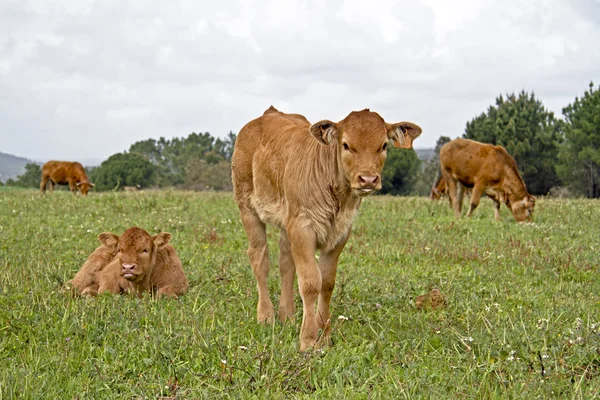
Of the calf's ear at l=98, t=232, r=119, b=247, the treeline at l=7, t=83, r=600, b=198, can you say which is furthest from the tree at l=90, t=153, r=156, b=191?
the calf's ear at l=98, t=232, r=119, b=247

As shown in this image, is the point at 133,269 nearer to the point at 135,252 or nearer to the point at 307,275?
the point at 135,252

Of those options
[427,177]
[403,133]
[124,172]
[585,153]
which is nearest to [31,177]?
[124,172]

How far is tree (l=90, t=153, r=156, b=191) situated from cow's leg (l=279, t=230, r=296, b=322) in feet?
226

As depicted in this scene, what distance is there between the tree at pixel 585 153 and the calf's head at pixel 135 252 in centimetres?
5508

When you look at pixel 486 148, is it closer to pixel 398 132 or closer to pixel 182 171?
pixel 398 132

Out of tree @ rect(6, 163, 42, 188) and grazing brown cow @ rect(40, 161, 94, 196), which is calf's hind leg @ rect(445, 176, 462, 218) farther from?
tree @ rect(6, 163, 42, 188)

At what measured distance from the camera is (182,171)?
325ft

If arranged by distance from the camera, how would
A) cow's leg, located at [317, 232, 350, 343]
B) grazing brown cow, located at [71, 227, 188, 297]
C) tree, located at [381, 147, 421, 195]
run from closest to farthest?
cow's leg, located at [317, 232, 350, 343] < grazing brown cow, located at [71, 227, 188, 297] < tree, located at [381, 147, 421, 195]

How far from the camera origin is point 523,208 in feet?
54.9

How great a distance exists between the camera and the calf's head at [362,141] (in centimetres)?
549

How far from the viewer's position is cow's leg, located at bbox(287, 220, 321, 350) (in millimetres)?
5617

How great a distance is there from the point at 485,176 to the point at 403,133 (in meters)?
13.2

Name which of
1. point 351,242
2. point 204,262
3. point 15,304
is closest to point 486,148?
point 351,242

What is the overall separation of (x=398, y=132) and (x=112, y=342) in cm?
313
